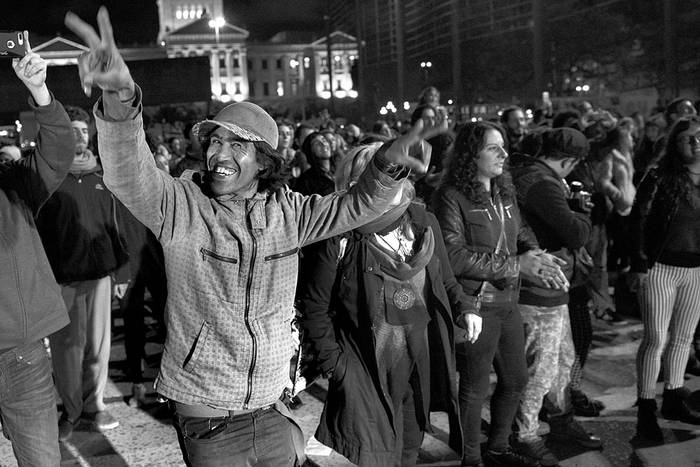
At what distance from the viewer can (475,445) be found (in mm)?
4297

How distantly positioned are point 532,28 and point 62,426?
66041mm

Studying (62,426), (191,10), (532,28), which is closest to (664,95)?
(532,28)

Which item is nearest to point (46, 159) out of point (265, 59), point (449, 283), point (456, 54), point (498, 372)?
point (449, 283)

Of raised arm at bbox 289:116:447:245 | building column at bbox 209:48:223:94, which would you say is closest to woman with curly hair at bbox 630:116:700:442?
raised arm at bbox 289:116:447:245

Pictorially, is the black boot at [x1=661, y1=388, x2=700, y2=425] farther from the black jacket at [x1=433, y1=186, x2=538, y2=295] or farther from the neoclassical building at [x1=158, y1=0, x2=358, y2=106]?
the neoclassical building at [x1=158, y1=0, x2=358, y2=106]

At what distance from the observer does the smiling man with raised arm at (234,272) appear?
2.46 meters

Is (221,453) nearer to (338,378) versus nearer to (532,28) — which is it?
(338,378)

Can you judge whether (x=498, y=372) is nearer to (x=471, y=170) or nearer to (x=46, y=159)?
(x=471, y=170)

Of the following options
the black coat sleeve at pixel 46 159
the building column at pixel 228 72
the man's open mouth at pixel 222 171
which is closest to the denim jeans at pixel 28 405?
the black coat sleeve at pixel 46 159

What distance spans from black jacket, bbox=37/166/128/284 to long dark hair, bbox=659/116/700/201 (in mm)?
3745

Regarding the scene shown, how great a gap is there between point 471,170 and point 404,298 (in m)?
1.03

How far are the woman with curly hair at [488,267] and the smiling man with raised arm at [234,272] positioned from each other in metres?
1.53

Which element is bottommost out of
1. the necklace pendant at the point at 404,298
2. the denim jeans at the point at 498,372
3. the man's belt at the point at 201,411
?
the denim jeans at the point at 498,372

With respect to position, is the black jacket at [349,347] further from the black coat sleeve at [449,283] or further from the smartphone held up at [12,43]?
the smartphone held up at [12,43]
